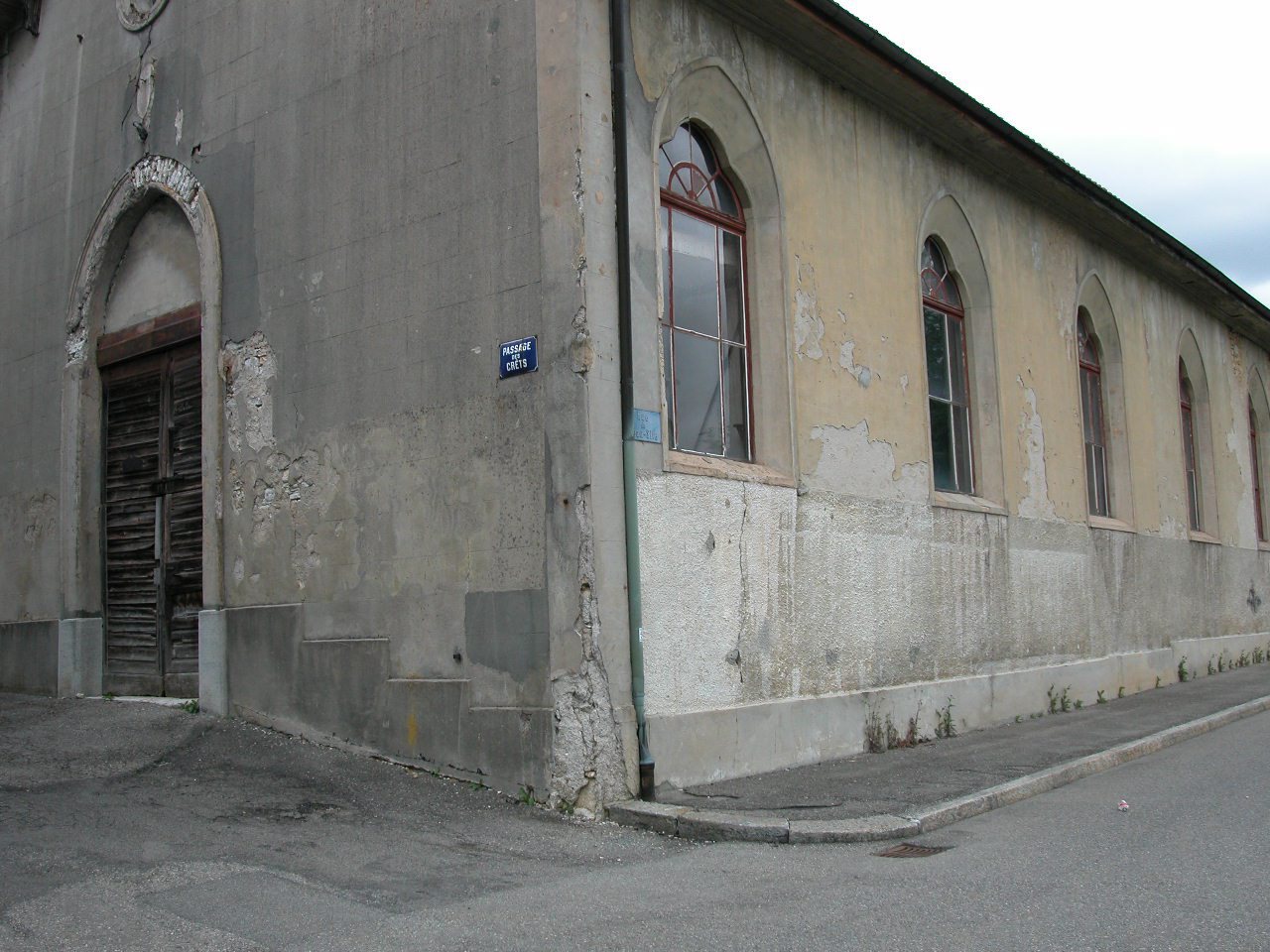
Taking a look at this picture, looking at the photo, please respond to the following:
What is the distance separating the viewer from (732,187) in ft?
31.2

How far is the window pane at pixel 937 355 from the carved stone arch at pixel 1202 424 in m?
7.28

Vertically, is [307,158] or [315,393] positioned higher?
[307,158]

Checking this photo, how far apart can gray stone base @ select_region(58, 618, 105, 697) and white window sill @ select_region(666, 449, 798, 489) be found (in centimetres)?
576

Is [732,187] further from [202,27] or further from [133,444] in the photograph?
[133,444]

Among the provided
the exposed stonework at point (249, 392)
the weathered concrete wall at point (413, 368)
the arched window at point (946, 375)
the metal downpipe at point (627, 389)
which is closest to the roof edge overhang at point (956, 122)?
the arched window at point (946, 375)

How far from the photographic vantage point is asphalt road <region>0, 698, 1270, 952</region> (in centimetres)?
478

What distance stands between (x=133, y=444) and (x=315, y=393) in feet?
9.55

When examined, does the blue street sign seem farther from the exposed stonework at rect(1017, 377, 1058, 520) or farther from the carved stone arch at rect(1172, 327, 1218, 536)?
the carved stone arch at rect(1172, 327, 1218, 536)

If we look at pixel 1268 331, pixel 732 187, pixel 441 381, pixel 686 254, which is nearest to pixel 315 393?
pixel 441 381

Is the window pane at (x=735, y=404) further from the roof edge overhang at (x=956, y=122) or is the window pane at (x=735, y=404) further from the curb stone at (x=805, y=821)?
the curb stone at (x=805, y=821)

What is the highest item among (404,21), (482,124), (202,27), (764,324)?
(202,27)

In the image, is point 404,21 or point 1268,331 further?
point 1268,331

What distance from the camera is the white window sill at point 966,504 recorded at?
11.1 metres

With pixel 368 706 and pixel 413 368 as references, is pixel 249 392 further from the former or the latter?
pixel 368 706
